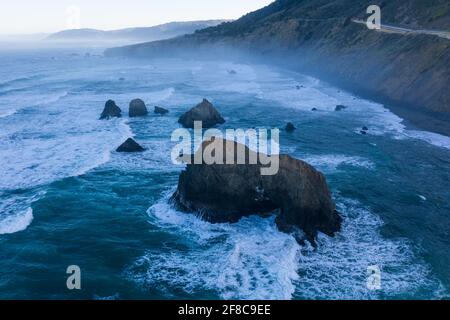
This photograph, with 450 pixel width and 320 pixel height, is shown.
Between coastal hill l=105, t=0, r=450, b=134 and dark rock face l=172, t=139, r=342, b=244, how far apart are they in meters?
28.4

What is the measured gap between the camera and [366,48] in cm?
8156

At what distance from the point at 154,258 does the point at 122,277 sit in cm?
219

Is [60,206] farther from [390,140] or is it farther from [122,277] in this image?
[390,140]

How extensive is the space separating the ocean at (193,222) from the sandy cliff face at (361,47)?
24.5 ft

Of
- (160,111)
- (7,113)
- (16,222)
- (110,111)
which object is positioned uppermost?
(110,111)

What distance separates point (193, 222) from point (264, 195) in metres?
4.42

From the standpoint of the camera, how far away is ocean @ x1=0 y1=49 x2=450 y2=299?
826 inches

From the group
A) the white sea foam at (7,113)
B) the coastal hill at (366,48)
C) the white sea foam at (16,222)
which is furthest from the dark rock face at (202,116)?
the white sea foam at (16,222)

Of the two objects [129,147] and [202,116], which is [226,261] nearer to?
[129,147]

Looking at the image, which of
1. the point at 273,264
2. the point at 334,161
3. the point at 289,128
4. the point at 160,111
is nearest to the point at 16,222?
the point at 273,264

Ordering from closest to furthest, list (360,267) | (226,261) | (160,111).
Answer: (360,267)
(226,261)
(160,111)

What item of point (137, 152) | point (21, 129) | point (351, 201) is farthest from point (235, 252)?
point (21, 129)

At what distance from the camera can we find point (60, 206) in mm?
29797

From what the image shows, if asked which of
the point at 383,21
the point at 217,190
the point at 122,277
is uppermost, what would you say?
the point at 383,21
